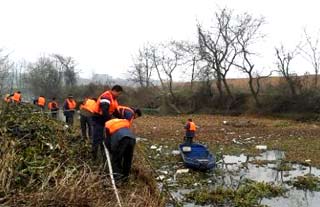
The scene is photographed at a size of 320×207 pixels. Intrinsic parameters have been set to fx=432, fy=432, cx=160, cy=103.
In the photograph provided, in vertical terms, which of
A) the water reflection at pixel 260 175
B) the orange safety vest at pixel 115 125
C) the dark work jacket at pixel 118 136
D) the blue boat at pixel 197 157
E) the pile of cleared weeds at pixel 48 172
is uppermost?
the orange safety vest at pixel 115 125

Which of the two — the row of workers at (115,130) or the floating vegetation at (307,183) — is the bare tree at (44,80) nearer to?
the floating vegetation at (307,183)

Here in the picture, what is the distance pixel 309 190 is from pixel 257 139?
445 inches

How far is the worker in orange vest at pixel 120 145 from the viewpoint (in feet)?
25.4

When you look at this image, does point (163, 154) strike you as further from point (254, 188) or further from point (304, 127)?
point (304, 127)

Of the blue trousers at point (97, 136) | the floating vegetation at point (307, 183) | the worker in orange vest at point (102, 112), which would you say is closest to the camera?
the worker in orange vest at point (102, 112)

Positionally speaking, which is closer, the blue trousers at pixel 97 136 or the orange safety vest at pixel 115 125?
the orange safety vest at pixel 115 125

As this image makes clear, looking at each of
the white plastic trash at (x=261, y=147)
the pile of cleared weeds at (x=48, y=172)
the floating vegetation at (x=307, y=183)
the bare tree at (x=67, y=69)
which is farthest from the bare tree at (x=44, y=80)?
the pile of cleared weeds at (x=48, y=172)

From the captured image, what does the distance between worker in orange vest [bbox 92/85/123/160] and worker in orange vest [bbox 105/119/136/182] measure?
0.47 m

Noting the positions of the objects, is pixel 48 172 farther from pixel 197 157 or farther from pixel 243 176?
pixel 197 157

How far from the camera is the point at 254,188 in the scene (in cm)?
1270

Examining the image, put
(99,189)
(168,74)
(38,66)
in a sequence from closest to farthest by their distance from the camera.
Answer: (99,189)
(168,74)
(38,66)

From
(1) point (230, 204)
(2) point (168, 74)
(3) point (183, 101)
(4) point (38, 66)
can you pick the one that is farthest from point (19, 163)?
(4) point (38, 66)

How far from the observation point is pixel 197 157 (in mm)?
16219

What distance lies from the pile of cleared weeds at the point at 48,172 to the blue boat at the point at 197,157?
5.97 m
